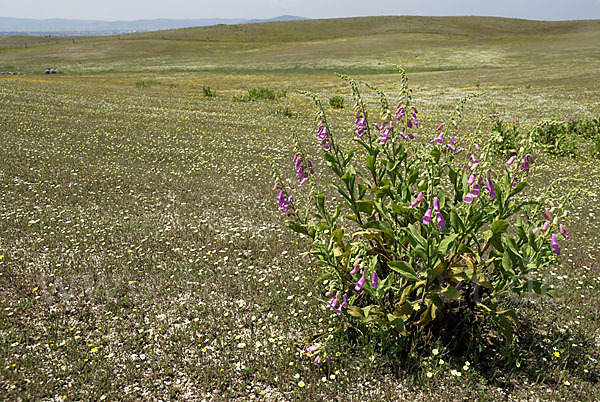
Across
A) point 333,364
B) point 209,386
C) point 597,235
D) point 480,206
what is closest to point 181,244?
point 209,386

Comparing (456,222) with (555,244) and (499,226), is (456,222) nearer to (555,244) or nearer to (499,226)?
(499,226)

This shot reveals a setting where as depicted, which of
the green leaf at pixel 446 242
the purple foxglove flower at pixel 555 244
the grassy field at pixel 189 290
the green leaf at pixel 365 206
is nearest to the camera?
the purple foxglove flower at pixel 555 244

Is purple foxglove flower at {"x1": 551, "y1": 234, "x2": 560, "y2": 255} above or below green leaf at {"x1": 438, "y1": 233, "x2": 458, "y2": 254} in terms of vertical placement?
above

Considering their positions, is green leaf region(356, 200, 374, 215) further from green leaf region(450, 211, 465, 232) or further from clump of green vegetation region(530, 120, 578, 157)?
clump of green vegetation region(530, 120, 578, 157)

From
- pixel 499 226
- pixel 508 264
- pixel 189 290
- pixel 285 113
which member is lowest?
pixel 189 290

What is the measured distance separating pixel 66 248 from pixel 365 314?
6.07 m

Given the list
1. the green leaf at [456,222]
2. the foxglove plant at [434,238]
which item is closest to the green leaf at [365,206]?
the foxglove plant at [434,238]

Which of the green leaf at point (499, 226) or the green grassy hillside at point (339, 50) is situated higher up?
the green grassy hillside at point (339, 50)

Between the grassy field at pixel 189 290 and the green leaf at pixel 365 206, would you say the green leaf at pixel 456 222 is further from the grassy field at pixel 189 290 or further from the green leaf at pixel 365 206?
the grassy field at pixel 189 290

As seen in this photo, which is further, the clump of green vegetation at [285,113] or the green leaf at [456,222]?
the clump of green vegetation at [285,113]

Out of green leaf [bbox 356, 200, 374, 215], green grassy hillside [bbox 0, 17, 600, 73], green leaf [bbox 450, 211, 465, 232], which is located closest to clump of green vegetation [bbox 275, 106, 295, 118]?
green leaf [bbox 356, 200, 374, 215]

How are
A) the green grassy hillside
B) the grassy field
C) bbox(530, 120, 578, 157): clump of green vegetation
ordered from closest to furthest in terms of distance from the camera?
1. the grassy field
2. bbox(530, 120, 578, 157): clump of green vegetation
3. the green grassy hillside

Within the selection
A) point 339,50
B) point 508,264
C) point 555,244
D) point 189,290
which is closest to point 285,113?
point 189,290

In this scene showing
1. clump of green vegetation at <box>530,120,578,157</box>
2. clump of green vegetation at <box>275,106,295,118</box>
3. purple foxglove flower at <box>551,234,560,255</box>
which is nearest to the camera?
purple foxglove flower at <box>551,234,560,255</box>
